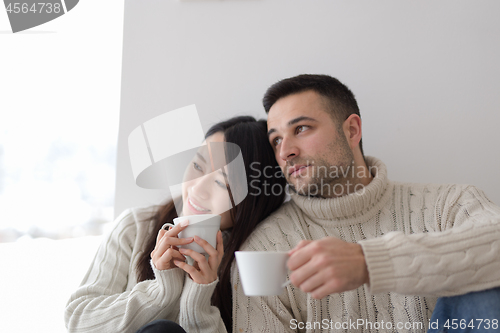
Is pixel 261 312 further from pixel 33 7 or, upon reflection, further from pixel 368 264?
pixel 33 7

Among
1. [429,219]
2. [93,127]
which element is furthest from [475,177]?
[93,127]

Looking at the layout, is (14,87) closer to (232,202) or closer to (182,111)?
(182,111)

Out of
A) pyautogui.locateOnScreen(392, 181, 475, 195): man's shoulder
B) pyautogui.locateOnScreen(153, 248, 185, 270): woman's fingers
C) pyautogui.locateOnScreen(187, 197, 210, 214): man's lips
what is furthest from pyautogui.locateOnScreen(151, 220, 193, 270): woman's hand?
pyautogui.locateOnScreen(392, 181, 475, 195): man's shoulder

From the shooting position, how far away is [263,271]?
25.6 inches

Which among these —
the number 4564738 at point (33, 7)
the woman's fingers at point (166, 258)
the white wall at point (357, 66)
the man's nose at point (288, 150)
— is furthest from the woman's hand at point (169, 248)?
the number 4564738 at point (33, 7)

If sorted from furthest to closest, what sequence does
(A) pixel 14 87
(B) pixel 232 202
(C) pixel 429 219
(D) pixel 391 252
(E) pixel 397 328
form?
(A) pixel 14 87, (B) pixel 232 202, (C) pixel 429 219, (E) pixel 397 328, (D) pixel 391 252

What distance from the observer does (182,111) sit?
1477mm

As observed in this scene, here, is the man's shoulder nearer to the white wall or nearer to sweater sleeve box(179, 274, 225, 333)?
the white wall

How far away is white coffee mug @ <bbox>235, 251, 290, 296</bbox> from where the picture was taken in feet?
2.11

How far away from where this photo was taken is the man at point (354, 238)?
0.67 metres

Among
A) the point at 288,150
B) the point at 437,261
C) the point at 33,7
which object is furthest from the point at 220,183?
the point at 33,7

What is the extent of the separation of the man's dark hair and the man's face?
24 mm

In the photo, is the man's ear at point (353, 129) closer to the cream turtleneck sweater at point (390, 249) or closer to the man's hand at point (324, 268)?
the cream turtleneck sweater at point (390, 249)

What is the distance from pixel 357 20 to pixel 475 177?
795 millimetres
